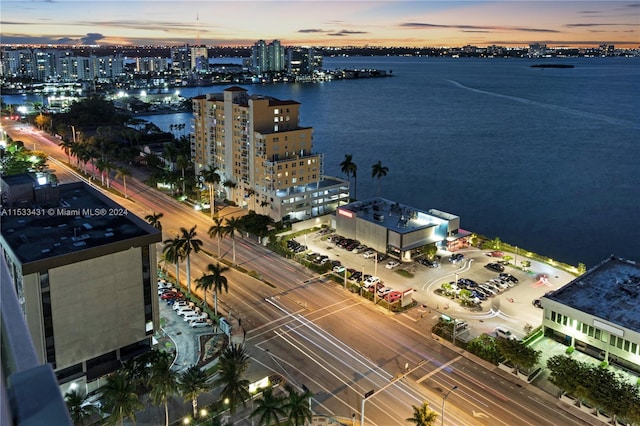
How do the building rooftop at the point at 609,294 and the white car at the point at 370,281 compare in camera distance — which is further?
the white car at the point at 370,281

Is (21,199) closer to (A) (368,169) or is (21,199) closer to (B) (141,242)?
(B) (141,242)

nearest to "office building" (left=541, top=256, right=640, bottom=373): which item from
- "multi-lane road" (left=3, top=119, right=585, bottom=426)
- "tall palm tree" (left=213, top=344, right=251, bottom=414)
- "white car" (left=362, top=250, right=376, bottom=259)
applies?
"multi-lane road" (left=3, top=119, right=585, bottom=426)

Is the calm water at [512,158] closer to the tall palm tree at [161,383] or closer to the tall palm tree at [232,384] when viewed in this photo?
the tall palm tree at [232,384]

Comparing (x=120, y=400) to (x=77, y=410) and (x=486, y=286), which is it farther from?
(x=486, y=286)

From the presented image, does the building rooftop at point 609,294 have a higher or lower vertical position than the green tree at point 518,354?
higher

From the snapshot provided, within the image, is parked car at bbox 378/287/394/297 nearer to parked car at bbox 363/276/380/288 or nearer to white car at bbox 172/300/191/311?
parked car at bbox 363/276/380/288

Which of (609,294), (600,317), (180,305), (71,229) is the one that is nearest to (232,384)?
(180,305)

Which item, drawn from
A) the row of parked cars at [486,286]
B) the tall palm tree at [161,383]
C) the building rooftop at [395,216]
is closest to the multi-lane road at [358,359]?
the tall palm tree at [161,383]
